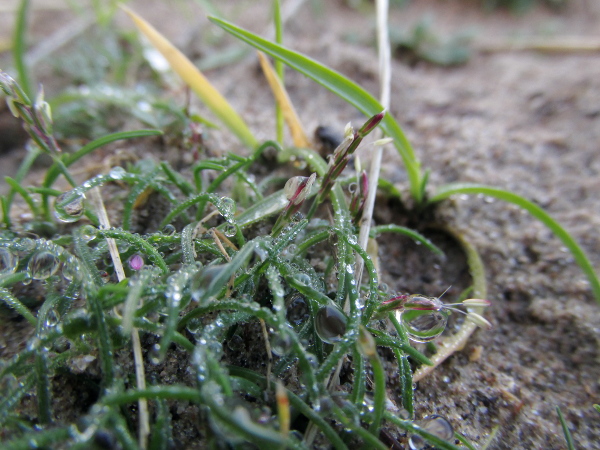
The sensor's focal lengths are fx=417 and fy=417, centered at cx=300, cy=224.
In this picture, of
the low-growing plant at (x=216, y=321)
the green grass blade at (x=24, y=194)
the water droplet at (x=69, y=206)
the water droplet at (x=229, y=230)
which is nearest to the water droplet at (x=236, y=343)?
the low-growing plant at (x=216, y=321)

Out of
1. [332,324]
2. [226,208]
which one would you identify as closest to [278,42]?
[226,208]

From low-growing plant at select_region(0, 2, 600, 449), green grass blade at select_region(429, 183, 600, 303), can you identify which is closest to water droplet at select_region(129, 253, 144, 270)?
low-growing plant at select_region(0, 2, 600, 449)

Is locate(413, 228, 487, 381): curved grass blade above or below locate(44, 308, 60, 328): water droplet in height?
above

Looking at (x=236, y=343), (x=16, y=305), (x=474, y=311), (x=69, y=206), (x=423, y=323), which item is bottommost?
(x=16, y=305)

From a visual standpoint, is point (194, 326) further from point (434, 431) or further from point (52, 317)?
point (434, 431)

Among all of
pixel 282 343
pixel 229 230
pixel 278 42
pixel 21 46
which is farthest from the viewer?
pixel 21 46

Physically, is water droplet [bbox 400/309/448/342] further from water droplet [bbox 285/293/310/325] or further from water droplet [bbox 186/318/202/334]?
water droplet [bbox 186/318/202/334]

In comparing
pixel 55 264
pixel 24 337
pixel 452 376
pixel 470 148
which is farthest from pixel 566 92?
pixel 24 337
